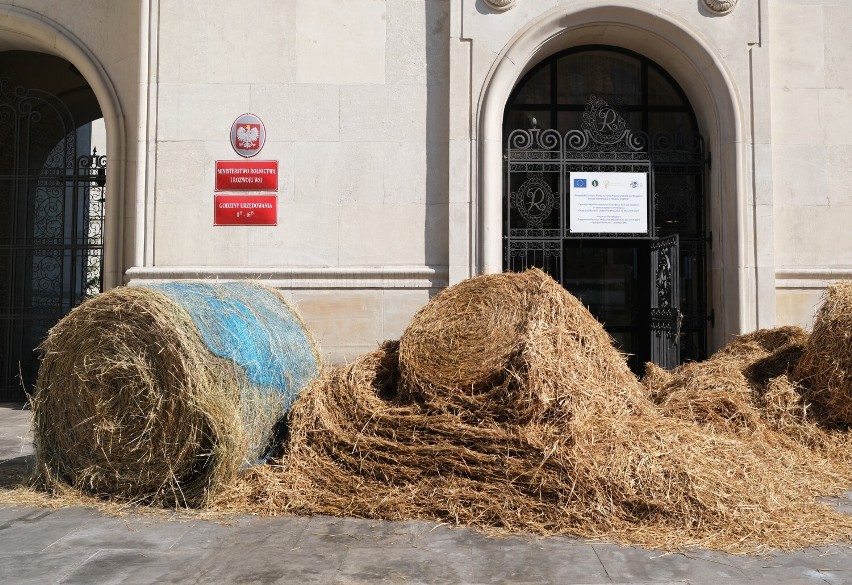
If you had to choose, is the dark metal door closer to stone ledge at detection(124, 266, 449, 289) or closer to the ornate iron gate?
the ornate iron gate

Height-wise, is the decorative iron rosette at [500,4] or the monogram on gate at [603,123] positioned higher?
the decorative iron rosette at [500,4]

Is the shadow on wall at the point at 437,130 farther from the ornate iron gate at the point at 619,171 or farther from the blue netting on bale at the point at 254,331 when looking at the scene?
the blue netting on bale at the point at 254,331

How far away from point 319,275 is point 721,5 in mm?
6530

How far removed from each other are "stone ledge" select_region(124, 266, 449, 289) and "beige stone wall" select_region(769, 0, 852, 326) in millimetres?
4737

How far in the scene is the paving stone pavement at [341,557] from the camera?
402 cm

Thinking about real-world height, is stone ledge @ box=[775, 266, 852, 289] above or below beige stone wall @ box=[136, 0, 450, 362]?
below

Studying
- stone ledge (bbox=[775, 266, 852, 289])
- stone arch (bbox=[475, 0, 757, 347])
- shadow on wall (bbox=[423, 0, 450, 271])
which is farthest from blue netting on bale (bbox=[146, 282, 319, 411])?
stone ledge (bbox=[775, 266, 852, 289])

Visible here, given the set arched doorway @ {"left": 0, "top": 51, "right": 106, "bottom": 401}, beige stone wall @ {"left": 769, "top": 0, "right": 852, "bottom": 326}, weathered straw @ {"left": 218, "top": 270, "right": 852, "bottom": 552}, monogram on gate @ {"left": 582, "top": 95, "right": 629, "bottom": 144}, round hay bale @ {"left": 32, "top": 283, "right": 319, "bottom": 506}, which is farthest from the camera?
arched doorway @ {"left": 0, "top": 51, "right": 106, "bottom": 401}

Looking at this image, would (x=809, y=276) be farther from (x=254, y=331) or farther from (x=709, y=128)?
(x=254, y=331)

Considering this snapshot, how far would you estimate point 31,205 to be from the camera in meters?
12.4

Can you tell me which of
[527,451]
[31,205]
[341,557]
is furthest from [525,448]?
[31,205]

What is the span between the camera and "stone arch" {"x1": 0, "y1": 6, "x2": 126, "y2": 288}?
34.7ft

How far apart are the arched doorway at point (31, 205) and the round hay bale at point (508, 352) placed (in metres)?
7.66

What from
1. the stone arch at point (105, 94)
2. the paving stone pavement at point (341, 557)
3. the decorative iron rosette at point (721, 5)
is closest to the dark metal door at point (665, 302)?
the decorative iron rosette at point (721, 5)
